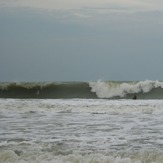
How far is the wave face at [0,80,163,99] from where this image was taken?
33469 millimetres

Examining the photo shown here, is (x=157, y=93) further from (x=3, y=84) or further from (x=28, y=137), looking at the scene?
(x=28, y=137)

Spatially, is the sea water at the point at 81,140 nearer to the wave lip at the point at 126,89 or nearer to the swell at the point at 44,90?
the wave lip at the point at 126,89

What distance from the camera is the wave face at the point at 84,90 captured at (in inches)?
1318

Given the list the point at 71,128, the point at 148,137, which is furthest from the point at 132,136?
the point at 71,128

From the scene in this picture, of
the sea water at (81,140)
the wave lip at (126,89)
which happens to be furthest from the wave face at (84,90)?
the sea water at (81,140)

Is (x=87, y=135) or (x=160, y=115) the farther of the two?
(x=160, y=115)

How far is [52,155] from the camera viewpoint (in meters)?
8.52

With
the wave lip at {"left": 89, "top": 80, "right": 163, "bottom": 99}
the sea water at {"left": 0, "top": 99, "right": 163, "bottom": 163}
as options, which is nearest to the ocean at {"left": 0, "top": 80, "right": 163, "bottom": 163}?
the sea water at {"left": 0, "top": 99, "right": 163, "bottom": 163}

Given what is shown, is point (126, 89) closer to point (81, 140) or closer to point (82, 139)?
point (82, 139)

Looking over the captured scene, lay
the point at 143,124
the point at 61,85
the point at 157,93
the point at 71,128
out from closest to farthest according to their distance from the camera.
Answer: the point at 71,128 < the point at 143,124 < the point at 157,93 < the point at 61,85

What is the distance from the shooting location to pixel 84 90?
36.2m

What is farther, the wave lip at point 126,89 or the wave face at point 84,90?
the wave face at point 84,90

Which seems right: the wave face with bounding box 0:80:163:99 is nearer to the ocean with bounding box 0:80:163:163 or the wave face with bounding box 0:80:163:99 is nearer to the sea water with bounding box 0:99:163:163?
the ocean with bounding box 0:80:163:163

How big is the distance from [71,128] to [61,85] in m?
25.9
